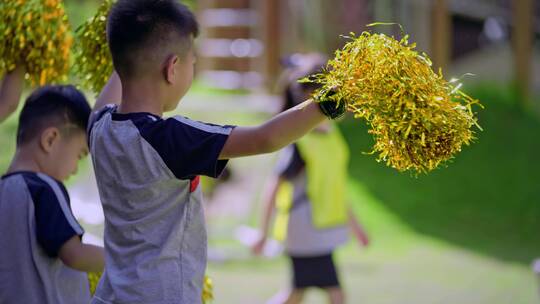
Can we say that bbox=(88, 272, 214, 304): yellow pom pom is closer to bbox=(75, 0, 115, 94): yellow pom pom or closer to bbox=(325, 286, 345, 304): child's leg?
bbox=(75, 0, 115, 94): yellow pom pom

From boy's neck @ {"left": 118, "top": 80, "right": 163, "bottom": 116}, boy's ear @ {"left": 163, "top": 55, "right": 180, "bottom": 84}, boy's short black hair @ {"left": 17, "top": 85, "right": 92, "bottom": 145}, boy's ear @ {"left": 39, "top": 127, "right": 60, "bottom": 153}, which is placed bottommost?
boy's ear @ {"left": 39, "top": 127, "right": 60, "bottom": 153}

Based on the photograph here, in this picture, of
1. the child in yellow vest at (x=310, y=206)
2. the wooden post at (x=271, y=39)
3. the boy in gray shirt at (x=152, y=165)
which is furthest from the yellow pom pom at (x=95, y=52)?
the wooden post at (x=271, y=39)

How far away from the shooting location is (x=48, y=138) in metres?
3.63

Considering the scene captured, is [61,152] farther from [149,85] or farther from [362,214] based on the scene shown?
[362,214]

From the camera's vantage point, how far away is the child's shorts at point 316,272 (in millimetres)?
5746

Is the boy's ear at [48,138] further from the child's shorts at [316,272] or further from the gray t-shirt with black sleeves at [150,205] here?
the child's shorts at [316,272]

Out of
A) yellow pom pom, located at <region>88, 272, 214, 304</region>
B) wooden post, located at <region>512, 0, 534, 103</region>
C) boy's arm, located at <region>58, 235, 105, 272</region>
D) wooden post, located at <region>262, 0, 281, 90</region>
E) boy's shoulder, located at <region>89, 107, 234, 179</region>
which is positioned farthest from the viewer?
wooden post, located at <region>262, 0, 281, 90</region>

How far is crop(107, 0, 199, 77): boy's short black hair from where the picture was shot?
2949 millimetres

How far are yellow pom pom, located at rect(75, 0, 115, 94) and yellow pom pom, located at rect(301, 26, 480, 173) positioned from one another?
55.9 inches

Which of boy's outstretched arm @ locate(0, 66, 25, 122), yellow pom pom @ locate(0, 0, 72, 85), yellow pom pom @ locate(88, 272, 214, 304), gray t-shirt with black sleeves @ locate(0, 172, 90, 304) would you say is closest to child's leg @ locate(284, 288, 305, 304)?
yellow pom pom @ locate(88, 272, 214, 304)

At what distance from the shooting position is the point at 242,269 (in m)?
8.55

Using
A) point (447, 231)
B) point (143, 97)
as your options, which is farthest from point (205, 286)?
point (447, 231)

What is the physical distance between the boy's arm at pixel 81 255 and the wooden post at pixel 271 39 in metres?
11.5

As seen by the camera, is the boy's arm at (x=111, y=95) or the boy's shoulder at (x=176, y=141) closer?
the boy's shoulder at (x=176, y=141)
